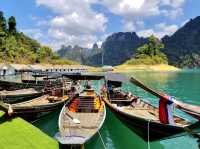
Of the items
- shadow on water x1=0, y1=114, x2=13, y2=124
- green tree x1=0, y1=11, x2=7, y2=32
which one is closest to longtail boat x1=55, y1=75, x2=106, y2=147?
shadow on water x1=0, y1=114, x2=13, y2=124

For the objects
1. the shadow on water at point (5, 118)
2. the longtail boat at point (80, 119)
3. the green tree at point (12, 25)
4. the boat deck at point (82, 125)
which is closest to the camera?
the shadow on water at point (5, 118)

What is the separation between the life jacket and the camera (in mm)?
11805

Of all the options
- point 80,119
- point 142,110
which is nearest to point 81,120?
point 80,119

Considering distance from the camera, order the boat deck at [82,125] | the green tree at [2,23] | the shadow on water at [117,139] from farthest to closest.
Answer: the green tree at [2,23] → the shadow on water at [117,139] → the boat deck at [82,125]

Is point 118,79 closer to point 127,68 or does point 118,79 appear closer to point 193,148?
point 193,148

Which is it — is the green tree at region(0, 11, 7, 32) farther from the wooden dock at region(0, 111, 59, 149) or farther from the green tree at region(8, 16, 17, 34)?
the wooden dock at region(0, 111, 59, 149)

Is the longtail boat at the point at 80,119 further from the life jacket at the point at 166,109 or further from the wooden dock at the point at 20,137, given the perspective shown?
the life jacket at the point at 166,109

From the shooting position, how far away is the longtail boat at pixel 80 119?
13891 mm

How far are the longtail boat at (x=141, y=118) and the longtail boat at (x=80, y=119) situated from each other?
4.91 feet

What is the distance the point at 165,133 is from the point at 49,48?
165026 millimetres

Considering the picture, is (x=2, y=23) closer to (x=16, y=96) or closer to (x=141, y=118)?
(x=16, y=96)

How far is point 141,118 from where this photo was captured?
16.9 metres

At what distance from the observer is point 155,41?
198375 millimetres

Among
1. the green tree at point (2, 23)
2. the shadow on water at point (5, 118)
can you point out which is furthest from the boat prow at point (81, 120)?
the green tree at point (2, 23)
